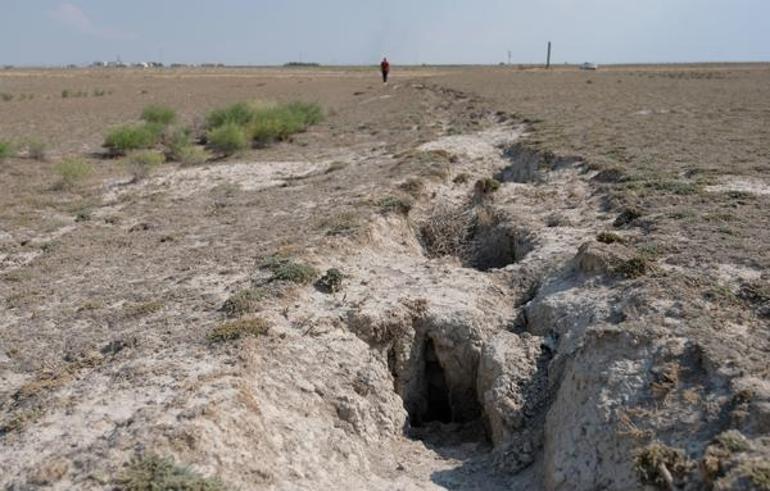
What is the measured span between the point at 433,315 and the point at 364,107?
3387 cm

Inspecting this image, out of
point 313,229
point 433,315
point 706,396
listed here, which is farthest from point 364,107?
point 706,396

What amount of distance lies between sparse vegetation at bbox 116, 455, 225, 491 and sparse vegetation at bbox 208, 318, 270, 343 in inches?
97.7

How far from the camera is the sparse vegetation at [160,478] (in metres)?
5.79

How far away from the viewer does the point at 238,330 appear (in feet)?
28.0

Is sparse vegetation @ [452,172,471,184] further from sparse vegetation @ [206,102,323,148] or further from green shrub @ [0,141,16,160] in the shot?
green shrub @ [0,141,16,160]

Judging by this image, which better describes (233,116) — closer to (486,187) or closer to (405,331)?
(486,187)

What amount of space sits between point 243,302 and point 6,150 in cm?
A: 1843

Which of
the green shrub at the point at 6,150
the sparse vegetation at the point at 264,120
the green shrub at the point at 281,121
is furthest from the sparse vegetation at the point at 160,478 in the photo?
the green shrub at the point at 281,121

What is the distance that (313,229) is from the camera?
527 inches

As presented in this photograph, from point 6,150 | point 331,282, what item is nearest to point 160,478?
point 331,282

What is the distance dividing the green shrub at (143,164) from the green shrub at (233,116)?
7.09 meters

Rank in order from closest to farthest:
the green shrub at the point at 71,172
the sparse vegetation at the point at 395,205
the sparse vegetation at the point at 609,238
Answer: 1. the sparse vegetation at the point at 609,238
2. the sparse vegetation at the point at 395,205
3. the green shrub at the point at 71,172

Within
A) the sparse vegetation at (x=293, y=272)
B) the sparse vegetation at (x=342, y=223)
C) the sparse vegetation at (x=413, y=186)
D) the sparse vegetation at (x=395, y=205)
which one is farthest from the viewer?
the sparse vegetation at (x=413, y=186)

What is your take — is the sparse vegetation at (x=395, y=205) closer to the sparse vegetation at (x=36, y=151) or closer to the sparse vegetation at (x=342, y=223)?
the sparse vegetation at (x=342, y=223)
